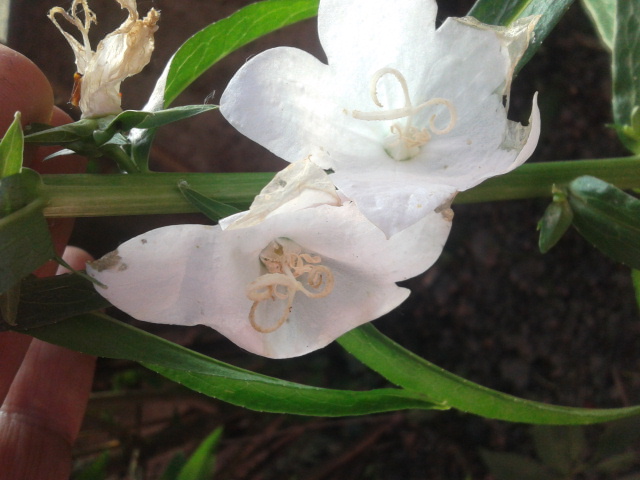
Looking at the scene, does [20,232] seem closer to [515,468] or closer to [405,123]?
[405,123]

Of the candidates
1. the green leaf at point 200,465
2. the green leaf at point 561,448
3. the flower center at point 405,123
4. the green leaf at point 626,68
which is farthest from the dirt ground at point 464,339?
the flower center at point 405,123

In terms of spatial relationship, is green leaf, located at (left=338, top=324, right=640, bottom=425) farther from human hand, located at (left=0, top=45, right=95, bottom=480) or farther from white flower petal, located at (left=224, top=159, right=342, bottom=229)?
human hand, located at (left=0, top=45, right=95, bottom=480)

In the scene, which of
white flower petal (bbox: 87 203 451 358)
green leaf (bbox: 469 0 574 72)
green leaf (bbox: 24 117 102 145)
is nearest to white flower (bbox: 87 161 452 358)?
white flower petal (bbox: 87 203 451 358)

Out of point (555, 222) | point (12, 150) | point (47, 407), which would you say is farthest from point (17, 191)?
point (47, 407)

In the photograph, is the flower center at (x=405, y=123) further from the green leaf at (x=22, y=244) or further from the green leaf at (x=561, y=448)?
the green leaf at (x=561, y=448)

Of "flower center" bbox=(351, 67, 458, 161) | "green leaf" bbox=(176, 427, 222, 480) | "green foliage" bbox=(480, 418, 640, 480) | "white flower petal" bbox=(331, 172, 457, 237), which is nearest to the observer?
"white flower petal" bbox=(331, 172, 457, 237)

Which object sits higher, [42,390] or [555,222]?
[555,222]
